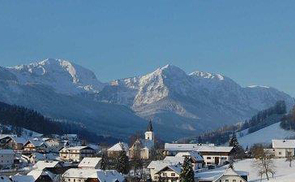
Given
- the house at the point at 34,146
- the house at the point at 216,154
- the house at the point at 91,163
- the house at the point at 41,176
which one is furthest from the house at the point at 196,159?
the house at the point at 34,146

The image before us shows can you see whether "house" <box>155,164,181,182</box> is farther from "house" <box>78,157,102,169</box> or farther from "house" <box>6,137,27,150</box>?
"house" <box>6,137,27,150</box>

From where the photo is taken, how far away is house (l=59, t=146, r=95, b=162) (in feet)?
480

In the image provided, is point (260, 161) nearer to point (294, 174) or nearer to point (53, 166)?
point (294, 174)

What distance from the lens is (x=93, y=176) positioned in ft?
318

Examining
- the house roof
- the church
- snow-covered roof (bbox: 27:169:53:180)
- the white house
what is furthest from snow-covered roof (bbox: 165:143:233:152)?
snow-covered roof (bbox: 27:169:53:180)

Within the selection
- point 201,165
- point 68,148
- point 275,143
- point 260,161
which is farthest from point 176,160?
point 68,148

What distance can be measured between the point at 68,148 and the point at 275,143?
170 ft

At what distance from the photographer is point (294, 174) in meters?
95.5

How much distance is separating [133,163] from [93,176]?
17.7 metres

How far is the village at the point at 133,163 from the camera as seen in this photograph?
3804 inches

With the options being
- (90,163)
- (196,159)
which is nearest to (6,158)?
(90,163)

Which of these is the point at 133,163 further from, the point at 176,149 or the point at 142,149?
the point at 176,149

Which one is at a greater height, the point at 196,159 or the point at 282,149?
the point at 282,149

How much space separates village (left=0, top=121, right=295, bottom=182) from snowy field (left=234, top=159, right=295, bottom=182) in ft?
3.88
